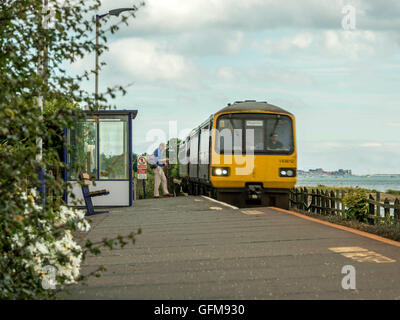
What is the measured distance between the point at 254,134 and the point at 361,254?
10915mm

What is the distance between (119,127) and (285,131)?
5170mm

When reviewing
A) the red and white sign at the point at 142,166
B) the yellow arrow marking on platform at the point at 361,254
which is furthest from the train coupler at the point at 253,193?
the red and white sign at the point at 142,166

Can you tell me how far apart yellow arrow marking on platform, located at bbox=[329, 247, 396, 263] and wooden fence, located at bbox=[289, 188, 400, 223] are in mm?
5417

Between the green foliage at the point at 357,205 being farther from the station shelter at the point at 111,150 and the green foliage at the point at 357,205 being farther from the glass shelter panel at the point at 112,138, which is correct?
the glass shelter panel at the point at 112,138

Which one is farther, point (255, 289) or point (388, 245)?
point (388, 245)

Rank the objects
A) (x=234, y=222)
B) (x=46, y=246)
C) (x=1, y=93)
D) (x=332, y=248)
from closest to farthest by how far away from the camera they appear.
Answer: (x=1, y=93) < (x=46, y=246) < (x=332, y=248) < (x=234, y=222)

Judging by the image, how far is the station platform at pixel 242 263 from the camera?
244 inches

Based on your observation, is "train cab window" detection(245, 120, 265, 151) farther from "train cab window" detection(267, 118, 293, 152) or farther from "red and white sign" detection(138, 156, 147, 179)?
"red and white sign" detection(138, 156, 147, 179)

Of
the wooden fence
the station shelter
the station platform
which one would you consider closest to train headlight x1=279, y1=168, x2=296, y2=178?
the wooden fence

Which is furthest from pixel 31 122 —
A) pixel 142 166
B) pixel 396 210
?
pixel 142 166

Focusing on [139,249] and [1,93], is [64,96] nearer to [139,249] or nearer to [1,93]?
[1,93]

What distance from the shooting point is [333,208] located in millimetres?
18844

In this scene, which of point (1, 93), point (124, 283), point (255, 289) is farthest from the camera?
point (124, 283)

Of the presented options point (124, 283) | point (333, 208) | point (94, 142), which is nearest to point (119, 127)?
point (94, 142)
